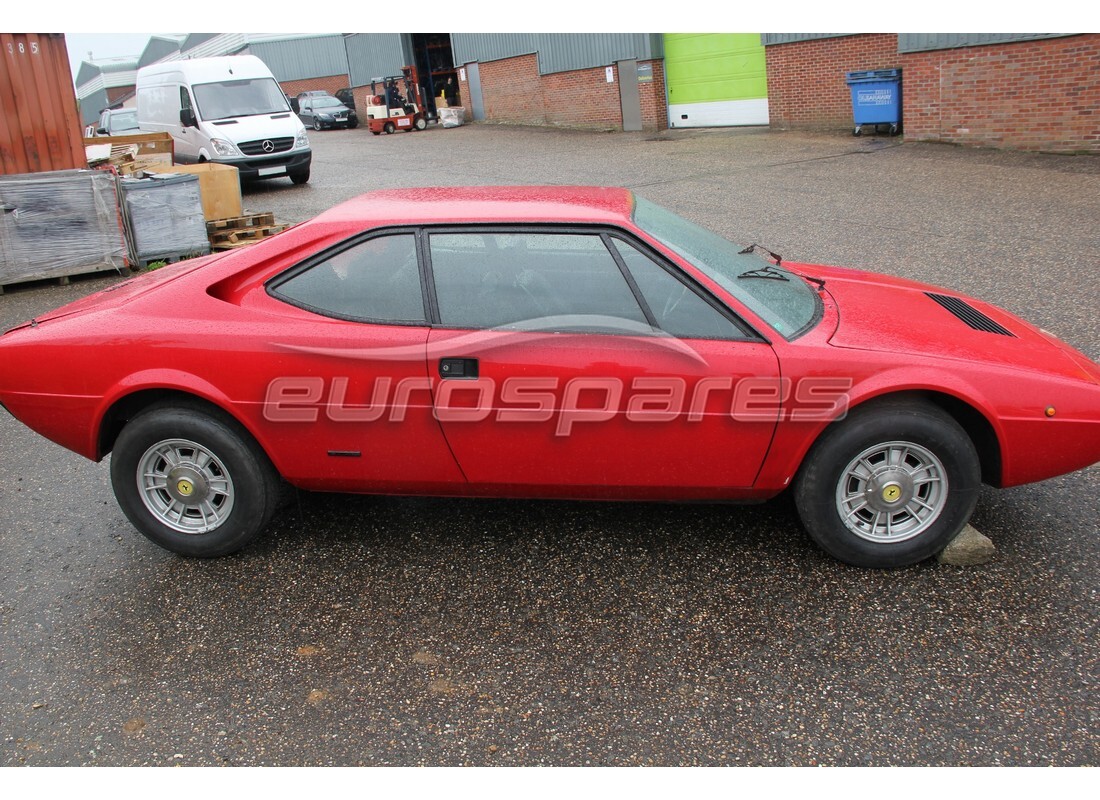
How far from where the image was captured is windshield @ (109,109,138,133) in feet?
75.4

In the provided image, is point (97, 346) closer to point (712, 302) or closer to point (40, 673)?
point (40, 673)

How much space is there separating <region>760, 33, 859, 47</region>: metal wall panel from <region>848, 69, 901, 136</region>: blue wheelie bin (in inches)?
64.0

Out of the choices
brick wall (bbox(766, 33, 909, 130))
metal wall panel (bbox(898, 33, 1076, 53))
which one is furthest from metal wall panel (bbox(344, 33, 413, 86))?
metal wall panel (bbox(898, 33, 1076, 53))

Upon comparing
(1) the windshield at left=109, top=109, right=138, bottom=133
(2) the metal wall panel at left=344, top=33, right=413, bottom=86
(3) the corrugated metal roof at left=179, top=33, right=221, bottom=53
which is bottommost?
(1) the windshield at left=109, top=109, right=138, bottom=133

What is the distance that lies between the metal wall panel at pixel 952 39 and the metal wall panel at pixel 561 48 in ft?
24.8

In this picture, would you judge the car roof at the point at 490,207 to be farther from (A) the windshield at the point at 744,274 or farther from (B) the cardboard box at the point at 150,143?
(B) the cardboard box at the point at 150,143

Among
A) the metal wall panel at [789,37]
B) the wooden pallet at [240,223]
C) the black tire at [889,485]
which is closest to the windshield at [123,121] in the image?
the wooden pallet at [240,223]

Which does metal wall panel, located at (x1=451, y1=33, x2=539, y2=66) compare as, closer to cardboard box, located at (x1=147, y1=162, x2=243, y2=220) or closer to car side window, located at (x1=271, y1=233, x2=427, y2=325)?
cardboard box, located at (x1=147, y1=162, x2=243, y2=220)

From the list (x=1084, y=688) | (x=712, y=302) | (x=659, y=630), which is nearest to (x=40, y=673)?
(x=659, y=630)

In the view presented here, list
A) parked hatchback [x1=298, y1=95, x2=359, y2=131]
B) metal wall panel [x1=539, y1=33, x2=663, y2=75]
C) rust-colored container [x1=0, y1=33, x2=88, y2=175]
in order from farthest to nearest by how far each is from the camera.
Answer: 1. parked hatchback [x1=298, y1=95, x2=359, y2=131]
2. metal wall panel [x1=539, y1=33, x2=663, y2=75]
3. rust-colored container [x1=0, y1=33, x2=88, y2=175]

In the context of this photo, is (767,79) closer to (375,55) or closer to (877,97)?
(877,97)

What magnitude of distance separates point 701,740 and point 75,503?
3531 mm

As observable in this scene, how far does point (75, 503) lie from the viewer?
187 inches

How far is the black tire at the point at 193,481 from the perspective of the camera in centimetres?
388
